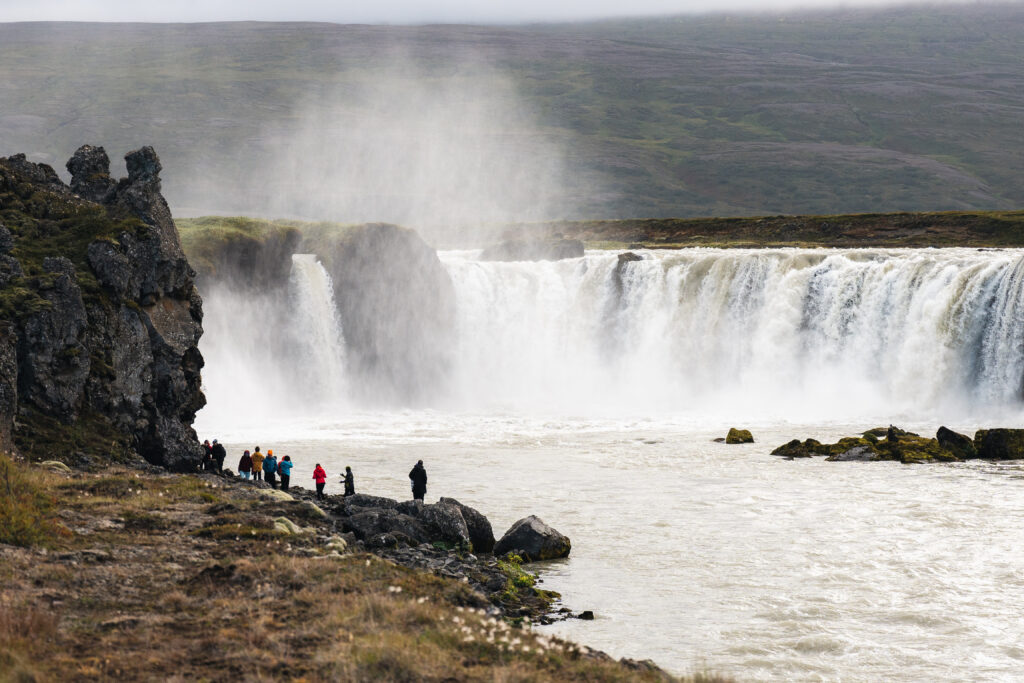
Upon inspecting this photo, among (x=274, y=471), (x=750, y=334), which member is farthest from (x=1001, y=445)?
(x=274, y=471)

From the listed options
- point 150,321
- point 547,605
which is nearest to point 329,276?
point 150,321

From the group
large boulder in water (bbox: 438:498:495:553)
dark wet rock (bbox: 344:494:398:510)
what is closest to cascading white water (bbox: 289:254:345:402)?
dark wet rock (bbox: 344:494:398:510)

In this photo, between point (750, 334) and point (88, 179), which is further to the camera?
point (750, 334)

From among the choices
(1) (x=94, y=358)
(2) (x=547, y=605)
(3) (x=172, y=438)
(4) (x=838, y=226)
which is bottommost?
(2) (x=547, y=605)

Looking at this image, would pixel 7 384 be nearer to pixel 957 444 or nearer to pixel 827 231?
pixel 957 444

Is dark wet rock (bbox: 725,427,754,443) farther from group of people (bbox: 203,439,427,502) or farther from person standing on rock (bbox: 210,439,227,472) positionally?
person standing on rock (bbox: 210,439,227,472)

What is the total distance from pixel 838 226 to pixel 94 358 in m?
79.7

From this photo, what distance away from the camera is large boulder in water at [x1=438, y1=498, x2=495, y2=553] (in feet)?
86.4

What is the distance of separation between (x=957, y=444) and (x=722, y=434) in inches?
451

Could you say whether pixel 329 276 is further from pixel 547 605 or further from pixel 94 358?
pixel 547 605

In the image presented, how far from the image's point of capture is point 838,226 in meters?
96.8

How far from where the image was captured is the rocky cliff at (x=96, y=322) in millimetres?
28938

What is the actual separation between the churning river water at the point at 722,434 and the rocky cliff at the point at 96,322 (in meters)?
6.16

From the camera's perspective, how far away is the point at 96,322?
104 ft
